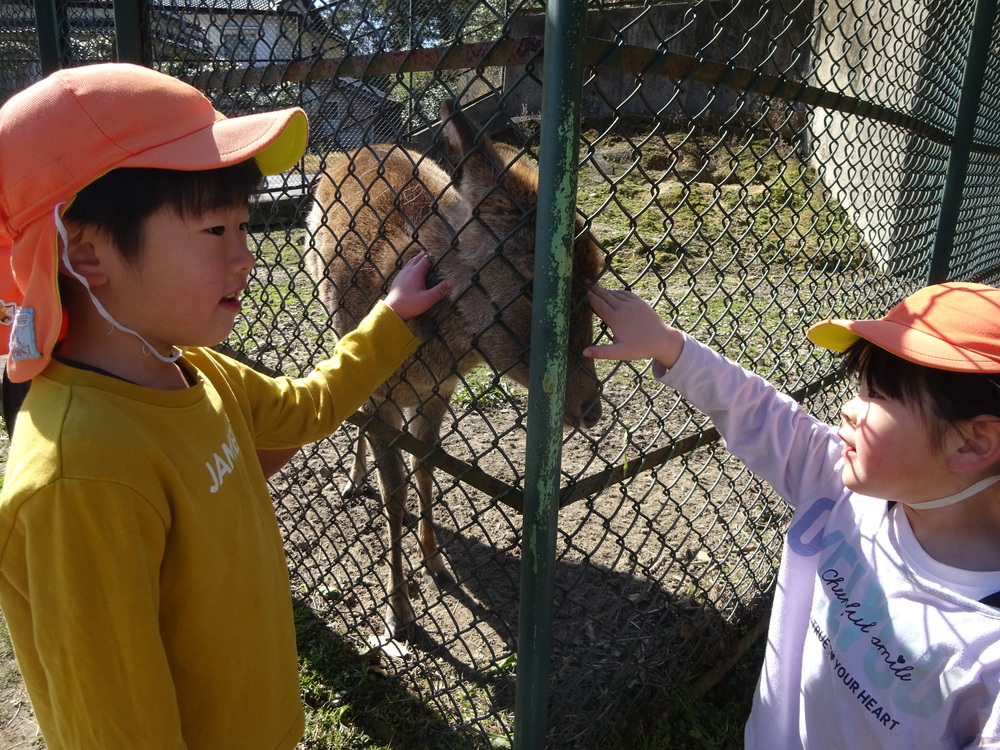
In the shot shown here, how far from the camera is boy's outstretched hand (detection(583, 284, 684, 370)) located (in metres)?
1.97

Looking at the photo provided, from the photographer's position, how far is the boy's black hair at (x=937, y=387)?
1.58m

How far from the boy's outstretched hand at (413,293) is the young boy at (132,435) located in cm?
69

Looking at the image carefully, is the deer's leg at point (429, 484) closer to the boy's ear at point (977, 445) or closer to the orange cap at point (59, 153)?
the orange cap at point (59, 153)

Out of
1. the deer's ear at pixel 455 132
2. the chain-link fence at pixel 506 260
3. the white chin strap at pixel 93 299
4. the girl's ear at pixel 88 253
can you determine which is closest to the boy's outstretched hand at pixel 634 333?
the chain-link fence at pixel 506 260

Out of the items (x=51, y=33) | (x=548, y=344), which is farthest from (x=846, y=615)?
(x=51, y=33)

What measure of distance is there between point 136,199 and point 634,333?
49.1 inches

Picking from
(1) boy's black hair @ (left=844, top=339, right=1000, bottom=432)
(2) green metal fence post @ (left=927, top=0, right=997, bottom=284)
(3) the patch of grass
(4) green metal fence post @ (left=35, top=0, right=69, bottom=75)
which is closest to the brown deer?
(1) boy's black hair @ (left=844, top=339, right=1000, bottom=432)

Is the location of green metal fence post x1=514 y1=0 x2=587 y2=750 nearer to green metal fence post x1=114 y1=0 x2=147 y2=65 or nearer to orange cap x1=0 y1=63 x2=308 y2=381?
orange cap x1=0 y1=63 x2=308 y2=381

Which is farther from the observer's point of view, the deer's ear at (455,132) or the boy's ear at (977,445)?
the deer's ear at (455,132)

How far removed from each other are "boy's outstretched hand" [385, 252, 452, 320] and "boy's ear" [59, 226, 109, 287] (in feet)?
3.26

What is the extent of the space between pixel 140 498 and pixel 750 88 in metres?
1.83

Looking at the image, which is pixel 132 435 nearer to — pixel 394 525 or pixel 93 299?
pixel 93 299

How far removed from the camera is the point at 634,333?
1989 millimetres

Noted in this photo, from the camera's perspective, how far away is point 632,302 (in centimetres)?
206
